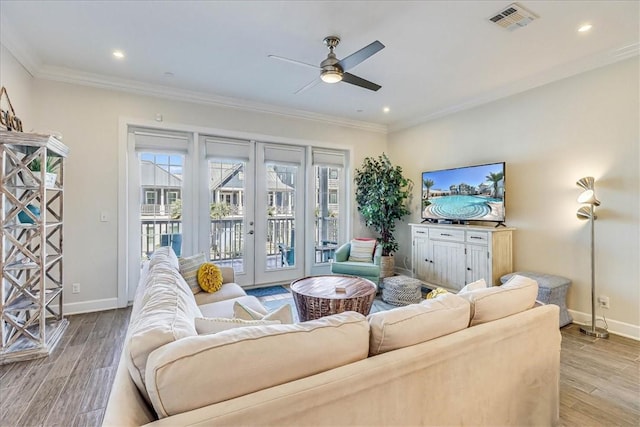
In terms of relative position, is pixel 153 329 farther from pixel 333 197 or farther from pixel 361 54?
pixel 333 197

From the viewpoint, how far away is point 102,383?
7.28ft

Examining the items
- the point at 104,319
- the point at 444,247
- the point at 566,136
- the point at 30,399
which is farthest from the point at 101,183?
the point at 566,136

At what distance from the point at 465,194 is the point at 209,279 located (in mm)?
3479

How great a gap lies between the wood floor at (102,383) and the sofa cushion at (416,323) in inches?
49.3

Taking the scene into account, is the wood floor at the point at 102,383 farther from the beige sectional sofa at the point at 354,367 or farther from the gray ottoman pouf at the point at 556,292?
the beige sectional sofa at the point at 354,367

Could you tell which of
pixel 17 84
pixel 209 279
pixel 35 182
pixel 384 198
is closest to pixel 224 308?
pixel 209 279

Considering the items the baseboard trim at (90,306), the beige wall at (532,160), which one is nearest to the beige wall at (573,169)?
the beige wall at (532,160)

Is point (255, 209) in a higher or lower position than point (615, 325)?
higher

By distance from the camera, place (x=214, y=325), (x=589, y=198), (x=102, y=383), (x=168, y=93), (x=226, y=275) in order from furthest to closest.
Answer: (x=168, y=93) < (x=226, y=275) < (x=589, y=198) < (x=102, y=383) < (x=214, y=325)

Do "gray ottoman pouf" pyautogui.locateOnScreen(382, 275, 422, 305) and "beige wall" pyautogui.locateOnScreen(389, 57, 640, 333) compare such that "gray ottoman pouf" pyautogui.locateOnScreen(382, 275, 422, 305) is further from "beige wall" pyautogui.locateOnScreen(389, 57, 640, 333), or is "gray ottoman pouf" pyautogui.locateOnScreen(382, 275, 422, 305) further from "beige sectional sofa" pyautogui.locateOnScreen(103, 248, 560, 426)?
"beige sectional sofa" pyautogui.locateOnScreen(103, 248, 560, 426)

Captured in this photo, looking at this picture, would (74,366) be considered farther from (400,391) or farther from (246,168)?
(246,168)

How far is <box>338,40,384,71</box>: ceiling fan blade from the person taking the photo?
2205 millimetres

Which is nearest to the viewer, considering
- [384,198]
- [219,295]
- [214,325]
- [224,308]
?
[214,325]

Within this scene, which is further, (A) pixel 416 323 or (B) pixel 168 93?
(B) pixel 168 93
